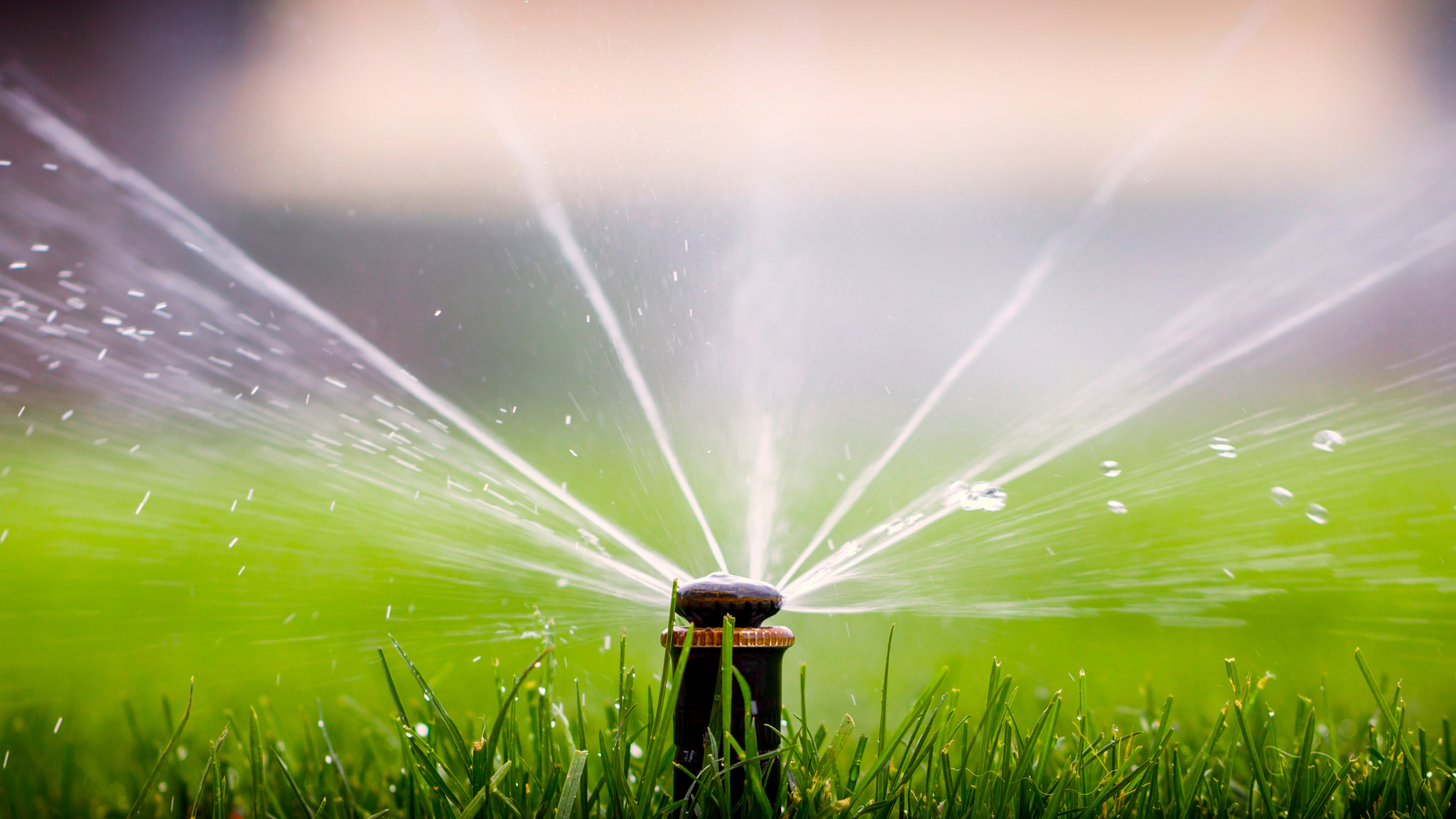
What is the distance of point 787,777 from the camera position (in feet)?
4.42

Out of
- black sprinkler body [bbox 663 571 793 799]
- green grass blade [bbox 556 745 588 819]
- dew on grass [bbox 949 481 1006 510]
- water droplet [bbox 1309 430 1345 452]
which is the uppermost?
water droplet [bbox 1309 430 1345 452]

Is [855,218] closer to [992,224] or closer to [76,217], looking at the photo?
[992,224]

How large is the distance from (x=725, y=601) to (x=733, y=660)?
9 centimetres

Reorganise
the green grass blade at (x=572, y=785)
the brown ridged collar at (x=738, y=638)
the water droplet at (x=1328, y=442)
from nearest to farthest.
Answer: the green grass blade at (x=572, y=785) < the brown ridged collar at (x=738, y=638) < the water droplet at (x=1328, y=442)

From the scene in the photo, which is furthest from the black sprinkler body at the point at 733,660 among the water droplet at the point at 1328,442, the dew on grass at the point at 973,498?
the water droplet at the point at 1328,442

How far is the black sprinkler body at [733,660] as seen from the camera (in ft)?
4.20

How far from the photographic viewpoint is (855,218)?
350 inches

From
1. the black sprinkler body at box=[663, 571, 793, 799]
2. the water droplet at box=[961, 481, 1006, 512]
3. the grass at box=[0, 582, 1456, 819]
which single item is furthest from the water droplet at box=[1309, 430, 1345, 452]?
the black sprinkler body at box=[663, 571, 793, 799]

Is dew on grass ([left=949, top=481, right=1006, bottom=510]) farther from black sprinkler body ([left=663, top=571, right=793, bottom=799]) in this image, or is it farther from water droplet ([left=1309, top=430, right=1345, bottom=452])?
water droplet ([left=1309, top=430, right=1345, bottom=452])

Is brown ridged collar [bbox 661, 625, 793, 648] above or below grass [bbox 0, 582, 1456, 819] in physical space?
above

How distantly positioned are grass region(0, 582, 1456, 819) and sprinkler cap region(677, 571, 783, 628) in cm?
8

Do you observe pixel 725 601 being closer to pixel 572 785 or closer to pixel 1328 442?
pixel 572 785

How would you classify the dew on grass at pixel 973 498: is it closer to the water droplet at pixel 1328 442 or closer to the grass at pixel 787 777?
the grass at pixel 787 777

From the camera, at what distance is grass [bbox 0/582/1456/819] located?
4.19 ft
